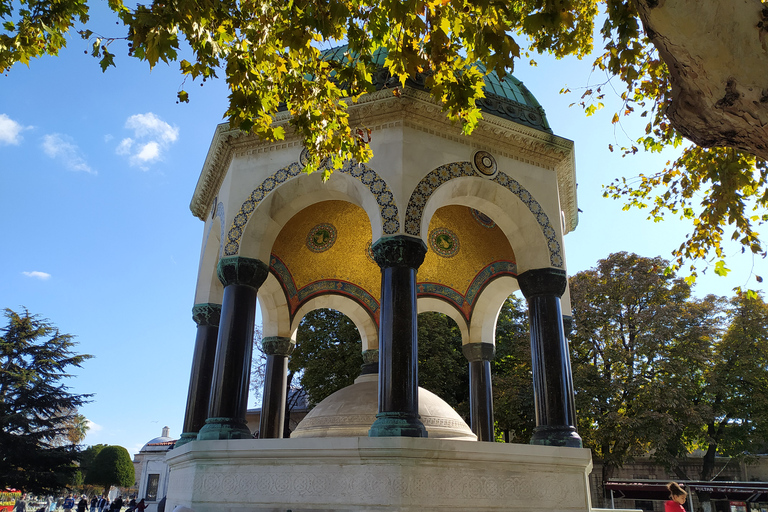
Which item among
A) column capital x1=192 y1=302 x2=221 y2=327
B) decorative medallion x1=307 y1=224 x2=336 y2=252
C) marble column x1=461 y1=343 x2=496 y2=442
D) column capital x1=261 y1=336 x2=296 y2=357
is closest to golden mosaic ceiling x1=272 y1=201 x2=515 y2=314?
decorative medallion x1=307 y1=224 x2=336 y2=252

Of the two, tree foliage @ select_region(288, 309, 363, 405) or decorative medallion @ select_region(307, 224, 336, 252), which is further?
tree foliage @ select_region(288, 309, 363, 405)

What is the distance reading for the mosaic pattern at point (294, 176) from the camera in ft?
24.6

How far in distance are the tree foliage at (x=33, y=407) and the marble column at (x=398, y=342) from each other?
72.7ft

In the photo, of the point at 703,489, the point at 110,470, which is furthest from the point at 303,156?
the point at 110,470

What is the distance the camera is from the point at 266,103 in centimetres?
557

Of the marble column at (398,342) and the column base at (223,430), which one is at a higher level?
the marble column at (398,342)

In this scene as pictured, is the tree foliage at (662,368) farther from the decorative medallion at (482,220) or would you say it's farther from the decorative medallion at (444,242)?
the decorative medallion at (482,220)

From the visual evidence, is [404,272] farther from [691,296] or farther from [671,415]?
[691,296]

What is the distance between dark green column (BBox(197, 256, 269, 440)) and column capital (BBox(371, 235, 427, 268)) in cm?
189

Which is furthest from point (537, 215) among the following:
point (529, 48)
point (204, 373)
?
point (204, 373)

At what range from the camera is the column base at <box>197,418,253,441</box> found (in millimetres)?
6949

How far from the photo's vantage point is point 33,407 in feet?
78.9

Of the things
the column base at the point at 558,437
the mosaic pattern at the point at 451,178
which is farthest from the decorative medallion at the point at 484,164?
the column base at the point at 558,437

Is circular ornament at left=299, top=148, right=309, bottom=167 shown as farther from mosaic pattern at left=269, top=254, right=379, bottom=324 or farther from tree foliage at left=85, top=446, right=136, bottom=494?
tree foliage at left=85, top=446, right=136, bottom=494
